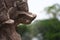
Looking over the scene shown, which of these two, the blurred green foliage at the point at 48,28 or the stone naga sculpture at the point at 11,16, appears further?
the blurred green foliage at the point at 48,28

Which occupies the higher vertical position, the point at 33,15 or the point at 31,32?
the point at 33,15

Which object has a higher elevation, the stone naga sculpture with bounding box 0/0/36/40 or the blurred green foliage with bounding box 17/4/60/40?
the stone naga sculpture with bounding box 0/0/36/40

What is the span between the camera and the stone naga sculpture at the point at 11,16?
425cm

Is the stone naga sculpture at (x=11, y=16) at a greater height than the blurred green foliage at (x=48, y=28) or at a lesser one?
greater

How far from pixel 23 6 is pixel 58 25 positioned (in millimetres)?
19684

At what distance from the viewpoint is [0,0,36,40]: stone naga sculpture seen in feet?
14.0

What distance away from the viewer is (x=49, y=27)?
963 inches

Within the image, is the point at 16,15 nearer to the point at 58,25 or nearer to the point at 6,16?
the point at 6,16

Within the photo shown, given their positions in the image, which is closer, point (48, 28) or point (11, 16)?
point (11, 16)

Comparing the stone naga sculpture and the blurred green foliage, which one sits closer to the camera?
the stone naga sculpture

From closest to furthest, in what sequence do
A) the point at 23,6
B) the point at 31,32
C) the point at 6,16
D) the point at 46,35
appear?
the point at 6,16 → the point at 23,6 → the point at 46,35 → the point at 31,32

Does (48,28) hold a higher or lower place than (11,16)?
lower

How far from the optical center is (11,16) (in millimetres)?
4609

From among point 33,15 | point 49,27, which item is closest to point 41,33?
point 49,27
